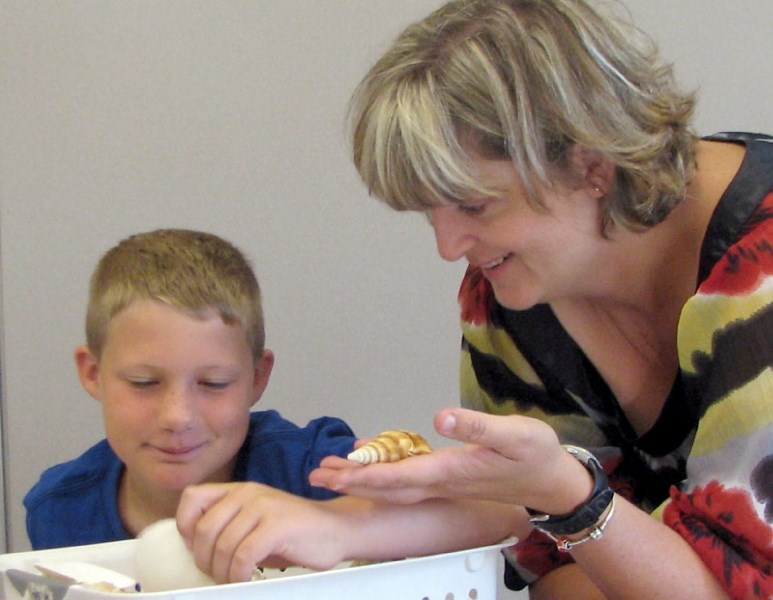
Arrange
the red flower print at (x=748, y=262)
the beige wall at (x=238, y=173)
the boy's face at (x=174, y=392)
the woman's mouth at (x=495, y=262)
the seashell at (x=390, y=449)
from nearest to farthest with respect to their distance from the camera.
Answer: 1. the seashell at (x=390, y=449)
2. the red flower print at (x=748, y=262)
3. the woman's mouth at (x=495, y=262)
4. the boy's face at (x=174, y=392)
5. the beige wall at (x=238, y=173)

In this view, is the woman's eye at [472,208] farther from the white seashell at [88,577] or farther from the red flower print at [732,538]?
the white seashell at [88,577]

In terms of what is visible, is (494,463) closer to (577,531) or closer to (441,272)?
(577,531)

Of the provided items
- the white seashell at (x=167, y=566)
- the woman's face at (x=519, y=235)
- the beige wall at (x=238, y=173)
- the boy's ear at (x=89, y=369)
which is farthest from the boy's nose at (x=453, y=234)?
the beige wall at (x=238, y=173)

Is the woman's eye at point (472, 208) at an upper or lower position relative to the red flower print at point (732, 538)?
upper

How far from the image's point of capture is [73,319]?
149 centimetres

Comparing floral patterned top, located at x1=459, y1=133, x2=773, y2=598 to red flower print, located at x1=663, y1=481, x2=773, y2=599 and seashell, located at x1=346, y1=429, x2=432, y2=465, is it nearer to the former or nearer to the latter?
red flower print, located at x1=663, y1=481, x2=773, y2=599

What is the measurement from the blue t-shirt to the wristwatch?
0.33 metres

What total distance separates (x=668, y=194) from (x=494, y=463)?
1.13 ft

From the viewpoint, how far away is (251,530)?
2.13 feet

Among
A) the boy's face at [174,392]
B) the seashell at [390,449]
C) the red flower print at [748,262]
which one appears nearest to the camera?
the seashell at [390,449]

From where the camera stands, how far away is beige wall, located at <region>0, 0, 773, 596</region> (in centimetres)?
144

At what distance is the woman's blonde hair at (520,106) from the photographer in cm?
80

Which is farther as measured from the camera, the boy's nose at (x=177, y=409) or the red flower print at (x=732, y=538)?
the boy's nose at (x=177, y=409)

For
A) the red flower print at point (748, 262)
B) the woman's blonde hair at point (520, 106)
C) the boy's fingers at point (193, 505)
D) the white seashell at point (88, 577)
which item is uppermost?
the woman's blonde hair at point (520, 106)
